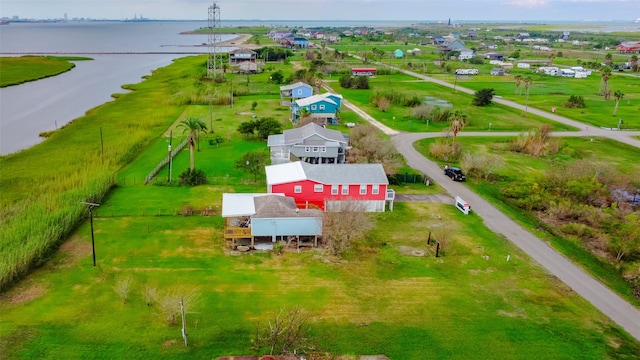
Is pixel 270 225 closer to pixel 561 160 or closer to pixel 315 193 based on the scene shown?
pixel 315 193

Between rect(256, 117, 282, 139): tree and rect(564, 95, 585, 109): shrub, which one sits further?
rect(564, 95, 585, 109): shrub

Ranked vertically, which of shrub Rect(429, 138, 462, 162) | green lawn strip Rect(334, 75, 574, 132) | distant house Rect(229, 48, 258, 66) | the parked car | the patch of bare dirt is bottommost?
the patch of bare dirt

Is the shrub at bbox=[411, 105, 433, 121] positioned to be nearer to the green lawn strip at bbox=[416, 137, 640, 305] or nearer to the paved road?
the green lawn strip at bbox=[416, 137, 640, 305]

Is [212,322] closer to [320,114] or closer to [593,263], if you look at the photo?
[593,263]

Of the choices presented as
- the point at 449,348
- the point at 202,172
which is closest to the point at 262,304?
the point at 449,348

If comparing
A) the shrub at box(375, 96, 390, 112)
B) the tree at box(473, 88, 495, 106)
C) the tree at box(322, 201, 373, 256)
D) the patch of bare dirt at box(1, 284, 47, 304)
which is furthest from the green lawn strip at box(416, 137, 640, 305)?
the patch of bare dirt at box(1, 284, 47, 304)

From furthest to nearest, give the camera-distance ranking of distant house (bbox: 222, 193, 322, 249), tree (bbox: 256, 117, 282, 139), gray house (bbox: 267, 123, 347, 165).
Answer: tree (bbox: 256, 117, 282, 139), gray house (bbox: 267, 123, 347, 165), distant house (bbox: 222, 193, 322, 249)

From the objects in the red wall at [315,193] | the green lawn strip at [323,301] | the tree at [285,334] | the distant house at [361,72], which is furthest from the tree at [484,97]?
the tree at [285,334]

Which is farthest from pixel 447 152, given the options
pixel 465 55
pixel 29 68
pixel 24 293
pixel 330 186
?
pixel 465 55
